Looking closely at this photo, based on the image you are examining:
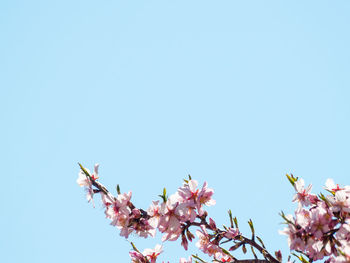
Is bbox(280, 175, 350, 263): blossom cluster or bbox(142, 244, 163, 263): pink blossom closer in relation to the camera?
bbox(280, 175, 350, 263): blossom cluster

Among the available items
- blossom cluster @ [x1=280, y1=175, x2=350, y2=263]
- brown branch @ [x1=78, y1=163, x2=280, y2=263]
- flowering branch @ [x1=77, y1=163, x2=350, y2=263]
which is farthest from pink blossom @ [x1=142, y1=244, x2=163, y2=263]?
blossom cluster @ [x1=280, y1=175, x2=350, y2=263]

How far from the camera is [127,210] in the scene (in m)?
6.32

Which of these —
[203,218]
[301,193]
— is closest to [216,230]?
[203,218]

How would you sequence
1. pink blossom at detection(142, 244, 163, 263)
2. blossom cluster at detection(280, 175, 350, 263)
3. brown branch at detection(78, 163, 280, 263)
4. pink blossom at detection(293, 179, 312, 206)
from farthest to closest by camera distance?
pink blossom at detection(142, 244, 163, 263), pink blossom at detection(293, 179, 312, 206), brown branch at detection(78, 163, 280, 263), blossom cluster at detection(280, 175, 350, 263)

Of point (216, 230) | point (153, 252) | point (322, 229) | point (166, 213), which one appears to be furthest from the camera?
point (153, 252)

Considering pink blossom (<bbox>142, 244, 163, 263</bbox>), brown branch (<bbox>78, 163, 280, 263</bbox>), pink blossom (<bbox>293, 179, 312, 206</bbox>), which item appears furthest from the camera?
pink blossom (<bbox>142, 244, 163, 263</bbox>)

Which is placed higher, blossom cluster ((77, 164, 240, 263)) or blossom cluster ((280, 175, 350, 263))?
blossom cluster ((77, 164, 240, 263))


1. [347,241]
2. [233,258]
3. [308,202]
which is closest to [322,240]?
[347,241]

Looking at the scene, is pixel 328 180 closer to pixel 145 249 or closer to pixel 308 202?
pixel 308 202

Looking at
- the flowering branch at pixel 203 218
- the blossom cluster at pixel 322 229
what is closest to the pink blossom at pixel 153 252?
the flowering branch at pixel 203 218

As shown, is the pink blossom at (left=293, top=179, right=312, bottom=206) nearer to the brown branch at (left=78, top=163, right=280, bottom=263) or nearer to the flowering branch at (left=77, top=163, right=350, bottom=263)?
the flowering branch at (left=77, top=163, right=350, bottom=263)

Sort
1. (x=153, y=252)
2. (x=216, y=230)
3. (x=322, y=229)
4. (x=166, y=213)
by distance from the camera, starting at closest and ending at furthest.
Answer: (x=322, y=229), (x=166, y=213), (x=216, y=230), (x=153, y=252)

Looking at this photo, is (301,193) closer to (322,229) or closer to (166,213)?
(322,229)

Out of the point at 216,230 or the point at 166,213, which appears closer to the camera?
the point at 166,213
